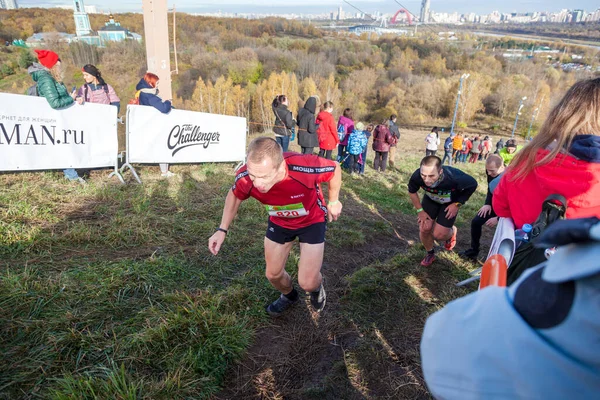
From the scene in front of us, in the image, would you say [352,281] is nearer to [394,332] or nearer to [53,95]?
[394,332]

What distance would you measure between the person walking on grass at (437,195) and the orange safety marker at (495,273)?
2.48 meters

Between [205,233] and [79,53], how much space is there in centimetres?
8624

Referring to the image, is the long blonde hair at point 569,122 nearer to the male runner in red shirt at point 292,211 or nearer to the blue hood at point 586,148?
the blue hood at point 586,148

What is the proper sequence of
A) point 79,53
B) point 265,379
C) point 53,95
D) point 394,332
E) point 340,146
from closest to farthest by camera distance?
point 265,379 < point 394,332 < point 53,95 < point 340,146 < point 79,53

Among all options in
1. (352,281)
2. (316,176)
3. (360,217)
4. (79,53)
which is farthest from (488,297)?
(79,53)

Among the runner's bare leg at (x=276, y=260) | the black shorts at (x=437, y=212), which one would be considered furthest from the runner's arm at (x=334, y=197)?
the black shorts at (x=437, y=212)

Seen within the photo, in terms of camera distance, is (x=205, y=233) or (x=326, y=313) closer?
(x=326, y=313)

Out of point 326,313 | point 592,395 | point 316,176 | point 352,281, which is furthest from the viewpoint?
point 352,281

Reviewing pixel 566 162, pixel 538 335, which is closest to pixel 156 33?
pixel 566 162

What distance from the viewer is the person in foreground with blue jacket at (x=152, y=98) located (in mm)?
6875

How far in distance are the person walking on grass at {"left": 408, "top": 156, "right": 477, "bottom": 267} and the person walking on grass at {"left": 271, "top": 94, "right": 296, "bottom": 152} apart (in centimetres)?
491

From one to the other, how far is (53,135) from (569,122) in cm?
670

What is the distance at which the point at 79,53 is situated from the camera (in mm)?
72438

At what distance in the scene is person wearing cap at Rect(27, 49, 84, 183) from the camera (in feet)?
18.1
